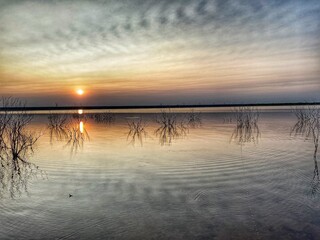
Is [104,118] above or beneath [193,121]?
above

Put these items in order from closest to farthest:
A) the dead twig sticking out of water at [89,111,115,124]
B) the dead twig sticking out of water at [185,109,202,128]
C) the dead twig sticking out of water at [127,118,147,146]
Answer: the dead twig sticking out of water at [127,118,147,146], the dead twig sticking out of water at [185,109,202,128], the dead twig sticking out of water at [89,111,115,124]

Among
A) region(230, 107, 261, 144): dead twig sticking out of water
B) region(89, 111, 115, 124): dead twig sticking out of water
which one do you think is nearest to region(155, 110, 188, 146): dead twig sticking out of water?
region(230, 107, 261, 144): dead twig sticking out of water

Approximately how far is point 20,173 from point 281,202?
22.1 feet

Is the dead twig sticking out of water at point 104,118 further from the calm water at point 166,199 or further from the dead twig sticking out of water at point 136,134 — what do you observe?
the calm water at point 166,199

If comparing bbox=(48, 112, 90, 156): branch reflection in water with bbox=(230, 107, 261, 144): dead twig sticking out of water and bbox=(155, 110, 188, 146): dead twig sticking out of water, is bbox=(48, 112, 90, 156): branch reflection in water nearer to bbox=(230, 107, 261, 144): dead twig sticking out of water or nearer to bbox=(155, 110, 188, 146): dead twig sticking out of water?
bbox=(155, 110, 188, 146): dead twig sticking out of water

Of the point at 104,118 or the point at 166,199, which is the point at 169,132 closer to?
the point at 166,199

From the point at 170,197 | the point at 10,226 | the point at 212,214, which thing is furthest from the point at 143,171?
the point at 10,226

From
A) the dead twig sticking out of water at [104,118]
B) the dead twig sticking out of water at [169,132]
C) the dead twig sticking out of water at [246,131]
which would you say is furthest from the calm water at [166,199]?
the dead twig sticking out of water at [104,118]

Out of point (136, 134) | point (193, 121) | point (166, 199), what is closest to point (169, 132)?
point (136, 134)

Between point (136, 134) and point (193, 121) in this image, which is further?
point (193, 121)

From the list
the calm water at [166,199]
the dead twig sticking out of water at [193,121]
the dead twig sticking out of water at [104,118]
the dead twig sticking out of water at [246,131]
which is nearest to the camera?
the calm water at [166,199]

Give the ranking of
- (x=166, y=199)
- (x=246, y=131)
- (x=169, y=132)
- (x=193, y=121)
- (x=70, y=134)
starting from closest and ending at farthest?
(x=166, y=199) → (x=70, y=134) → (x=246, y=131) → (x=169, y=132) → (x=193, y=121)

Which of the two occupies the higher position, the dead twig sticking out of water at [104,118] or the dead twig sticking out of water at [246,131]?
the dead twig sticking out of water at [104,118]

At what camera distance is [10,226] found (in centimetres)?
466
